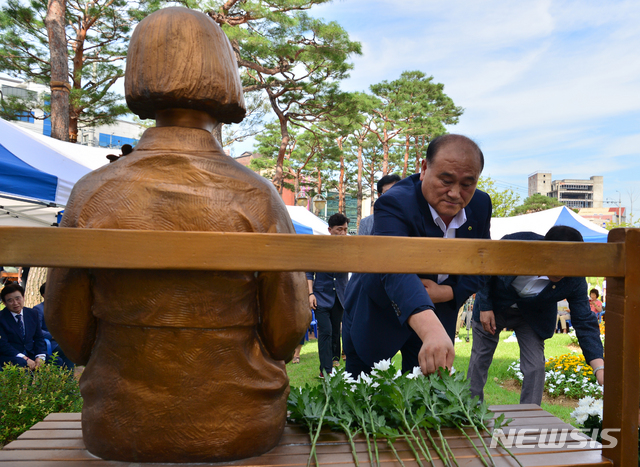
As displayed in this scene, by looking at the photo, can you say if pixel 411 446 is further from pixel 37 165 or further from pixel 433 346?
pixel 37 165

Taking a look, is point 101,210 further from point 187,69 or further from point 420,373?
point 420,373

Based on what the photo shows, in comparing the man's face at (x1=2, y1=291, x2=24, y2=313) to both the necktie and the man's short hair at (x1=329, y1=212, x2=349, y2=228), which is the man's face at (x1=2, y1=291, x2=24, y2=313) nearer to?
the necktie

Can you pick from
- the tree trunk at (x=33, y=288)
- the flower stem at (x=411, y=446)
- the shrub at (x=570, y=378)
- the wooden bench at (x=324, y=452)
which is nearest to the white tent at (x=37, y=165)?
the tree trunk at (x=33, y=288)

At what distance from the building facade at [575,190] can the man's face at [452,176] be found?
106m

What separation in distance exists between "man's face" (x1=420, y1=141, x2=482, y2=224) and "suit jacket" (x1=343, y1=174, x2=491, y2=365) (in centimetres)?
11

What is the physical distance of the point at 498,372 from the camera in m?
7.01

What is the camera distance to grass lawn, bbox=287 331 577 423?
18.0 ft

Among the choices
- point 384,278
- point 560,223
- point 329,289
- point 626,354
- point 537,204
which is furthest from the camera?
point 537,204

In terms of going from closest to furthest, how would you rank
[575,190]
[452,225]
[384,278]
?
[384,278] → [452,225] → [575,190]

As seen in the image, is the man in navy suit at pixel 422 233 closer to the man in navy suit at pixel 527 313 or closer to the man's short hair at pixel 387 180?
the man in navy suit at pixel 527 313

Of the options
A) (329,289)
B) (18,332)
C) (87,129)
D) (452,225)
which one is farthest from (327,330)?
(87,129)

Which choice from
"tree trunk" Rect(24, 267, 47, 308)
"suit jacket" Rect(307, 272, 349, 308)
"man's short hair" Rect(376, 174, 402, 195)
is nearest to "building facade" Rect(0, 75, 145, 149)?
"tree trunk" Rect(24, 267, 47, 308)

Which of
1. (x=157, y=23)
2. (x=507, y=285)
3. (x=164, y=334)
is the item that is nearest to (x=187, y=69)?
(x=157, y=23)

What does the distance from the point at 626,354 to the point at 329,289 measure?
15.5 ft
